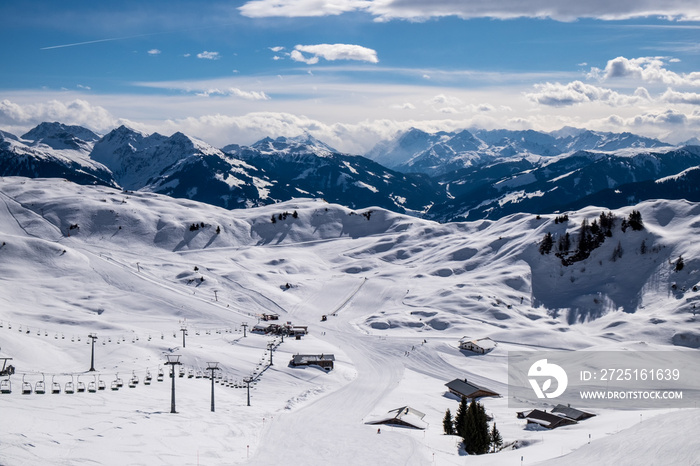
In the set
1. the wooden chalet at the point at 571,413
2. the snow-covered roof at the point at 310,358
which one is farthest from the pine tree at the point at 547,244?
the wooden chalet at the point at 571,413

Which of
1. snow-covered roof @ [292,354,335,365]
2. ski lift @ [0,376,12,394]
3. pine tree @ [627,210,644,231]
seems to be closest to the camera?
ski lift @ [0,376,12,394]

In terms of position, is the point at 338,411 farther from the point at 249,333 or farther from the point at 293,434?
the point at 249,333

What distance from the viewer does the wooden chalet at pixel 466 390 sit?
93812 millimetres

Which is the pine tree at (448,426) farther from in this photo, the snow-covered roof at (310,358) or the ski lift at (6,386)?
the ski lift at (6,386)

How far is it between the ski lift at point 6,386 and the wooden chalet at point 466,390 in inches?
2417

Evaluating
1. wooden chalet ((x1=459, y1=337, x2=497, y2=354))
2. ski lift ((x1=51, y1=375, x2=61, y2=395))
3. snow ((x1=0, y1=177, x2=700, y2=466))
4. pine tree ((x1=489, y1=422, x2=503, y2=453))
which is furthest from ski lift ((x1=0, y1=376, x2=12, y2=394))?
wooden chalet ((x1=459, y1=337, x2=497, y2=354))

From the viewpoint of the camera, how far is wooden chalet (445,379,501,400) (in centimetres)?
9381

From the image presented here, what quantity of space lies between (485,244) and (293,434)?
142802mm

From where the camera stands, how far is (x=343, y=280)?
606ft

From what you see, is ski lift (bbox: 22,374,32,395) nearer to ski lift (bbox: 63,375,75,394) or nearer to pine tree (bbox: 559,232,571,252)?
ski lift (bbox: 63,375,75,394)

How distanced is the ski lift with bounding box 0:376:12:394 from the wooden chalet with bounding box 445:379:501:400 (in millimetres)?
61389

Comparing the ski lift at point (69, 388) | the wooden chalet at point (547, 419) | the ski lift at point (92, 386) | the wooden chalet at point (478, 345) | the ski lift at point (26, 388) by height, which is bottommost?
the wooden chalet at point (478, 345)

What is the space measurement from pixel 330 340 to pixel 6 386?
241 ft

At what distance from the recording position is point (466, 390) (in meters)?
94.9
